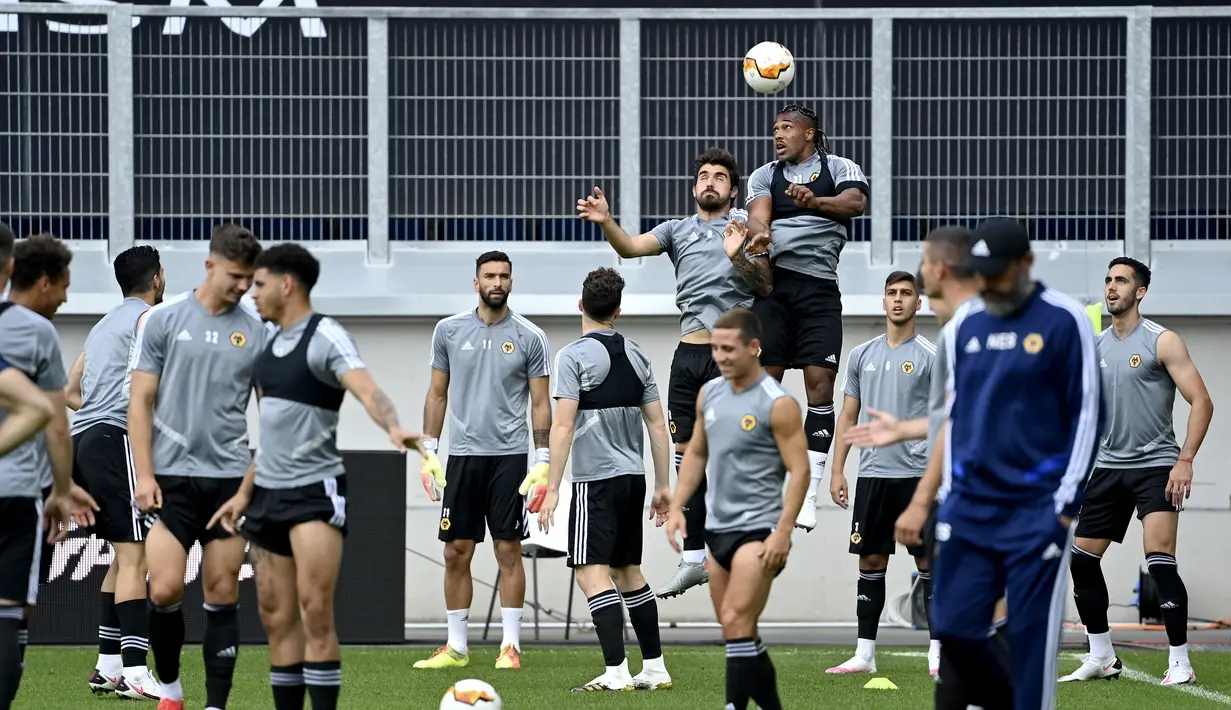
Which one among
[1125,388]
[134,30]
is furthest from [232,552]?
[134,30]

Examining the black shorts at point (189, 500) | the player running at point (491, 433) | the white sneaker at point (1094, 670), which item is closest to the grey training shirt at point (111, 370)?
the black shorts at point (189, 500)

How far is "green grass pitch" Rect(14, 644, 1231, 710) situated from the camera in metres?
8.94

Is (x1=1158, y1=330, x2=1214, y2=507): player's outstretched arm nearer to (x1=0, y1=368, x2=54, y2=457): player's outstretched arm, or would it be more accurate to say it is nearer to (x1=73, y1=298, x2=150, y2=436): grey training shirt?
(x1=73, y1=298, x2=150, y2=436): grey training shirt

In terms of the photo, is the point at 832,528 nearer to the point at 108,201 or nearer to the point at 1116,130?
the point at 1116,130

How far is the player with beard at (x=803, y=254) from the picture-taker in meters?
9.55

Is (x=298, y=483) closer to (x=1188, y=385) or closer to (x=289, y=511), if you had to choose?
(x=289, y=511)

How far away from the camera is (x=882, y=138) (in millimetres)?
15445

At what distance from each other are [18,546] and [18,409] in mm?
734

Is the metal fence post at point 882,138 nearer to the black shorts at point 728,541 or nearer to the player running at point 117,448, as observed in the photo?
the player running at point 117,448

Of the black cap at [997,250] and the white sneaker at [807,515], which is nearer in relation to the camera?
the black cap at [997,250]

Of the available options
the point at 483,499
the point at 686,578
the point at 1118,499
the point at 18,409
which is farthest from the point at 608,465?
the point at 18,409

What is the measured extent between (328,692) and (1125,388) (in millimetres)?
5665

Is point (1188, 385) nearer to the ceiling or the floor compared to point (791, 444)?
nearer to the ceiling

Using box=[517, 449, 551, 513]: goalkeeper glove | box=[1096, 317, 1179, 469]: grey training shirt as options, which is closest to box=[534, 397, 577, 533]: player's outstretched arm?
box=[517, 449, 551, 513]: goalkeeper glove
